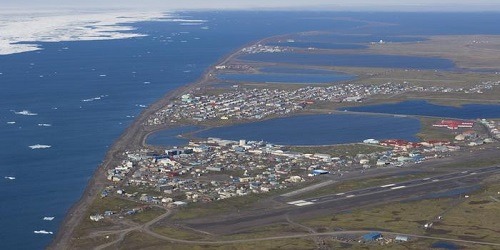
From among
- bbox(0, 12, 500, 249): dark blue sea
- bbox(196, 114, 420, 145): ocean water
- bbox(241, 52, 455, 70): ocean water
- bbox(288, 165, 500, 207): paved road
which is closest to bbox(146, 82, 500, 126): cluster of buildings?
bbox(196, 114, 420, 145): ocean water

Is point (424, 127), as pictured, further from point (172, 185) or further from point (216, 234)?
point (216, 234)

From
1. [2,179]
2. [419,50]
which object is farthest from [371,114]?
[419,50]

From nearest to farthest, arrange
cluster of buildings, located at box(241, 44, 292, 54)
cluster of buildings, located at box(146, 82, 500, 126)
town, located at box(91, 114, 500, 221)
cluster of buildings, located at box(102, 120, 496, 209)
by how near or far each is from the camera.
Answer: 1. town, located at box(91, 114, 500, 221)
2. cluster of buildings, located at box(102, 120, 496, 209)
3. cluster of buildings, located at box(146, 82, 500, 126)
4. cluster of buildings, located at box(241, 44, 292, 54)

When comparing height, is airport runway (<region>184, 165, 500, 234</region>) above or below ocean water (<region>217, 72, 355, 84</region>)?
above

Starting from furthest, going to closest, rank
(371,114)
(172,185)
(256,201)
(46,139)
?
(371,114), (46,139), (172,185), (256,201)

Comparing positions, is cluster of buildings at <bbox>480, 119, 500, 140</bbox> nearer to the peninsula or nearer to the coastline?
the peninsula
